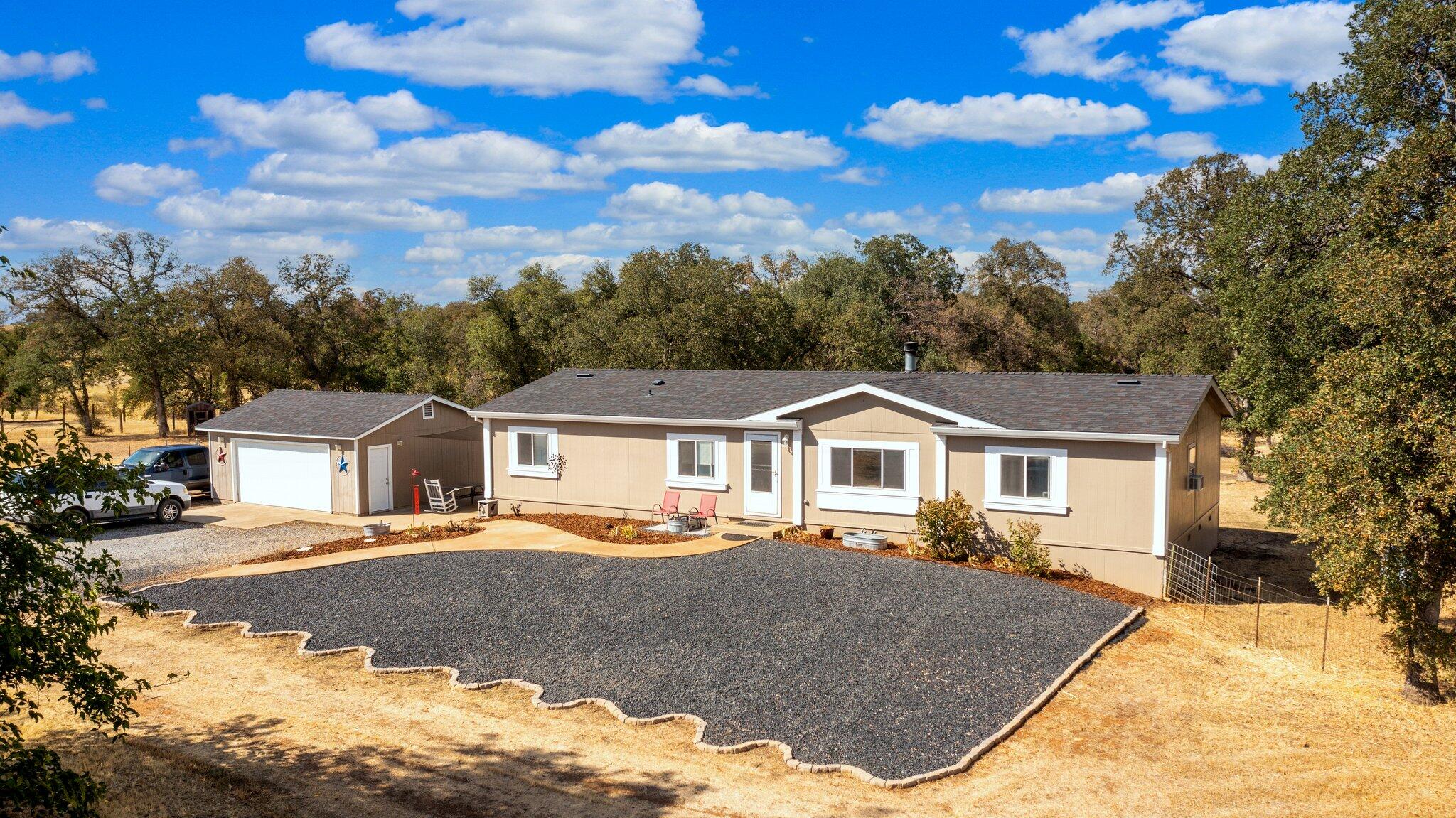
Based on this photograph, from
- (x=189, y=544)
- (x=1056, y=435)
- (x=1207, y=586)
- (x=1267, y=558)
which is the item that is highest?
(x=1056, y=435)

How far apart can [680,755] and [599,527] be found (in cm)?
1245

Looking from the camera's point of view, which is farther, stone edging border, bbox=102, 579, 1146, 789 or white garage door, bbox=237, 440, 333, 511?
white garage door, bbox=237, 440, 333, 511

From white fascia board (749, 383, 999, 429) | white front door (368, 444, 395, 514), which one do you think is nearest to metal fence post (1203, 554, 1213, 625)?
white fascia board (749, 383, 999, 429)

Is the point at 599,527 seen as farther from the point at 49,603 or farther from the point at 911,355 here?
the point at 49,603

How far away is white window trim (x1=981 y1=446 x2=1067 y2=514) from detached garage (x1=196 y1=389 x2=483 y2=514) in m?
15.7

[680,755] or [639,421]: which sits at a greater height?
[639,421]

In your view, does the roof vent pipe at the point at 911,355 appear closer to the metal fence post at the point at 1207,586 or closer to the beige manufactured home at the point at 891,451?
the beige manufactured home at the point at 891,451

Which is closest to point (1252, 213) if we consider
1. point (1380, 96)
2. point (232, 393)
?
point (1380, 96)

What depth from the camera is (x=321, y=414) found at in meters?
27.4

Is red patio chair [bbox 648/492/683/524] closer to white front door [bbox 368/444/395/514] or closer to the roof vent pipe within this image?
the roof vent pipe

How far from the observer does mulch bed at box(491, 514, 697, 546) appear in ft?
68.5

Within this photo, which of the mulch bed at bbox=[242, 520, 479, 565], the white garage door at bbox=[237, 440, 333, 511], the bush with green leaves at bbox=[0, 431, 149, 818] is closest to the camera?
the bush with green leaves at bbox=[0, 431, 149, 818]

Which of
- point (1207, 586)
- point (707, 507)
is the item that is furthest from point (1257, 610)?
point (707, 507)

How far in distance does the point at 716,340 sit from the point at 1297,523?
2781 centimetres
